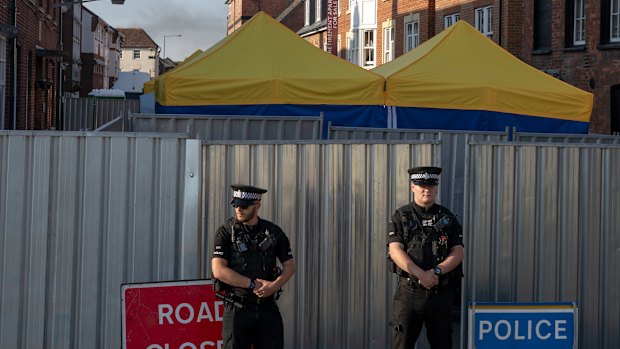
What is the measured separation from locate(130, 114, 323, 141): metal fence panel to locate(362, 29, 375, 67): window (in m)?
31.8

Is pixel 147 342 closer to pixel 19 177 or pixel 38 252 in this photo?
pixel 38 252

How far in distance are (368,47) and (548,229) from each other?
1461 inches

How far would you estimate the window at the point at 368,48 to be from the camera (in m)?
43.5

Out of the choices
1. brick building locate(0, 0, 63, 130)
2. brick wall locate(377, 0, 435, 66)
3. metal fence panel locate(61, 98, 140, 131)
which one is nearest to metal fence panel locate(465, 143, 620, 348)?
brick building locate(0, 0, 63, 130)

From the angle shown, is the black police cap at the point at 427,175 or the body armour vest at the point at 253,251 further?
the black police cap at the point at 427,175

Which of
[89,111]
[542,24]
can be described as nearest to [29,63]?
[89,111]

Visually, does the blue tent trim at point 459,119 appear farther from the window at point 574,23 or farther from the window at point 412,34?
the window at point 412,34

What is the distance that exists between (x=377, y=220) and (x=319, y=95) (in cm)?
702

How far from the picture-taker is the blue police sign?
6.52 m

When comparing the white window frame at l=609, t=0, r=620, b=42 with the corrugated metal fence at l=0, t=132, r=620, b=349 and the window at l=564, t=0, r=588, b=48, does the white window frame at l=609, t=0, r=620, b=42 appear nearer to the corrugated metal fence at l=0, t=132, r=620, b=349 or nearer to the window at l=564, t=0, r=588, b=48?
the window at l=564, t=0, r=588, b=48

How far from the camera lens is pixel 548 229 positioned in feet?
23.9

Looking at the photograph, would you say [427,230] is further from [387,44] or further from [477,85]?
[387,44]

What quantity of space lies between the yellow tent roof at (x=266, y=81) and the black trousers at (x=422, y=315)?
7.51 meters

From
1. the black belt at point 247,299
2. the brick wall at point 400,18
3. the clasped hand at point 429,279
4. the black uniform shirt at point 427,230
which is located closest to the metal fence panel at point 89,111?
the brick wall at point 400,18
